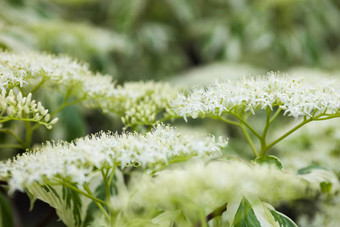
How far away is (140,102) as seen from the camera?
0.73 meters

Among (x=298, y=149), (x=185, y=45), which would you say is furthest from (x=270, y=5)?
(x=298, y=149)

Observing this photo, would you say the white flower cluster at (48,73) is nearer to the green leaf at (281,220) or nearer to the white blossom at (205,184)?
the white blossom at (205,184)

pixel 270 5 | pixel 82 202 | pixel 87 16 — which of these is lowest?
pixel 82 202

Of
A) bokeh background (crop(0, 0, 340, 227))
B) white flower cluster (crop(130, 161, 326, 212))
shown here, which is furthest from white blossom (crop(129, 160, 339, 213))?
bokeh background (crop(0, 0, 340, 227))

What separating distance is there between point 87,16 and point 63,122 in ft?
5.51

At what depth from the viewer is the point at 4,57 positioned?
623 millimetres

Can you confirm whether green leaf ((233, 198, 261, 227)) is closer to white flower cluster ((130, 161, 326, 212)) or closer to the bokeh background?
white flower cluster ((130, 161, 326, 212))

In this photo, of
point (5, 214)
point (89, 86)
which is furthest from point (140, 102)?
point (5, 214)

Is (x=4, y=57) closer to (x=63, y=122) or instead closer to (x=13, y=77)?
(x=13, y=77)

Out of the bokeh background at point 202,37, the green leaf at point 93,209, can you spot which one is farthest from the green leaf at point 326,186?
the bokeh background at point 202,37

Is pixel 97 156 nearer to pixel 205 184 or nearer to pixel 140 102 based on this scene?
pixel 205 184

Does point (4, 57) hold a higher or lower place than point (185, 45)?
lower

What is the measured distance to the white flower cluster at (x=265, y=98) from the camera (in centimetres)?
55

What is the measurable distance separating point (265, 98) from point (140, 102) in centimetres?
28
